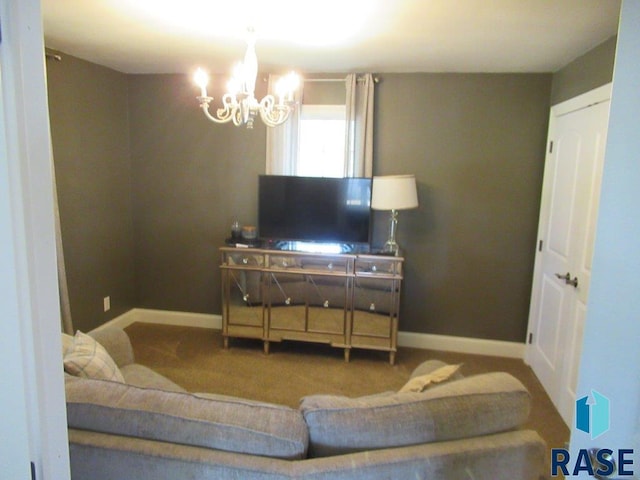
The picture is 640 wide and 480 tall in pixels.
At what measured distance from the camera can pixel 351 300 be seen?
350 cm

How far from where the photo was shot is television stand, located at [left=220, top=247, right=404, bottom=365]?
3469mm

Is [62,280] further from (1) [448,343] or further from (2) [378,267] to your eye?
(1) [448,343]

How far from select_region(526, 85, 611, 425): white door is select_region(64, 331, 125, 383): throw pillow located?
252 centimetres

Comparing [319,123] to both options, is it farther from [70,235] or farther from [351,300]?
[70,235]

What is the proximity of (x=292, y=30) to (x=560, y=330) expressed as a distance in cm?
278

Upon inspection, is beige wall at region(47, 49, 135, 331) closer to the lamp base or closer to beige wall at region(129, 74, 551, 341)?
beige wall at region(129, 74, 551, 341)

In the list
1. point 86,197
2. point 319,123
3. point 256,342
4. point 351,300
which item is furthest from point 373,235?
point 86,197

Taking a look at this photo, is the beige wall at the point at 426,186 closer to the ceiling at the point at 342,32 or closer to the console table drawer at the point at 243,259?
the ceiling at the point at 342,32

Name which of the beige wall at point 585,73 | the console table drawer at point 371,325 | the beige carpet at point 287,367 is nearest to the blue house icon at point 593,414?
the beige carpet at point 287,367

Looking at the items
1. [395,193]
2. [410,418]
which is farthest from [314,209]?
[410,418]

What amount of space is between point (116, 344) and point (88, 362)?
752 millimetres

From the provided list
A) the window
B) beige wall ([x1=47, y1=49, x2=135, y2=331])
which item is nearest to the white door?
the window

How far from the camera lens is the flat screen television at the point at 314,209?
3.59m

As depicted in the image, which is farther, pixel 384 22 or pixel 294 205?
pixel 294 205
